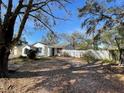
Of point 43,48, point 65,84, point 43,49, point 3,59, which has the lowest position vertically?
point 65,84

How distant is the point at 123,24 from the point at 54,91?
936 centimetres

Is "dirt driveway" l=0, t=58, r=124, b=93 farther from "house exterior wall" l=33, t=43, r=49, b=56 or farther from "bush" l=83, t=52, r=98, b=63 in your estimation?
"house exterior wall" l=33, t=43, r=49, b=56

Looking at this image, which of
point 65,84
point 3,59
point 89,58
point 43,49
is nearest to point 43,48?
point 43,49

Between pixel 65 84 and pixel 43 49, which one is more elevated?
pixel 43 49

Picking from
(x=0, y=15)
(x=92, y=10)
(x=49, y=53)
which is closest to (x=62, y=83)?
(x=0, y=15)

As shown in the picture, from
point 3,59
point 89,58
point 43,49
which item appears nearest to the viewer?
point 3,59

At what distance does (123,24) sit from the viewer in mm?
18875

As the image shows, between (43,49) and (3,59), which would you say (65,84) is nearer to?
(3,59)

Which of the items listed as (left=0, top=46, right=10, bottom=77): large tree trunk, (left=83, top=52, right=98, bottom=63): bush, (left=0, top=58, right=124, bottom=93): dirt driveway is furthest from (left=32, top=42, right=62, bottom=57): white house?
(left=0, top=58, right=124, bottom=93): dirt driveway

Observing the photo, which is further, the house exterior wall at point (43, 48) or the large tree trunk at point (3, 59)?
the house exterior wall at point (43, 48)

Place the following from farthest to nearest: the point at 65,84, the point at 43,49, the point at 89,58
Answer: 1. the point at 43,49
2. the point at 89,58
3. the point at 65,84

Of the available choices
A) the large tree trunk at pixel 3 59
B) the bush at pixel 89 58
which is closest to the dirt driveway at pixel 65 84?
the large tree trunk at pixel 3 59

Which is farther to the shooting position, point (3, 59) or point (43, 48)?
point (43, 48)

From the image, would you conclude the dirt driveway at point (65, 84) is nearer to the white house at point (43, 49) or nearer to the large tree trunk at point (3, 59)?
the large tree trunk at point (3, 59)
